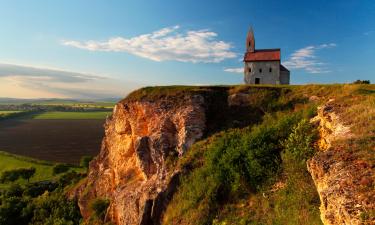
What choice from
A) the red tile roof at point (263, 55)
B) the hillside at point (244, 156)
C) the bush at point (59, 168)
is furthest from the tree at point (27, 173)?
the red tile roof at point (263, 55)

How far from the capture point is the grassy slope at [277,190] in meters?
9.89

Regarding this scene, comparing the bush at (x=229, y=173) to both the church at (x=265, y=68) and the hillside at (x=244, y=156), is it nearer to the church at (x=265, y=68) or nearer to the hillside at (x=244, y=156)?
the hillside at (x=244, y=156)

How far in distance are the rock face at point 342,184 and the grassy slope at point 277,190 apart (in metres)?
0.48

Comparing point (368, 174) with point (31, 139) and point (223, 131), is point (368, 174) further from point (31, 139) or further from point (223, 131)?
point (31, 139)

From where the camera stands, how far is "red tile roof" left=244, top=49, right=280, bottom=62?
38062mm

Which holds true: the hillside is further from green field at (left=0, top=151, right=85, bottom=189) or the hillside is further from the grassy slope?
green field at (left=0, top=151, right=85, bottom=189)

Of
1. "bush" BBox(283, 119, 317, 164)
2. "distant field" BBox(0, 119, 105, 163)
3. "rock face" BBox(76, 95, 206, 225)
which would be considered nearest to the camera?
"bush" BBox(283, 119, 317, 164)

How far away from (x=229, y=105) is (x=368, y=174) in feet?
49.3

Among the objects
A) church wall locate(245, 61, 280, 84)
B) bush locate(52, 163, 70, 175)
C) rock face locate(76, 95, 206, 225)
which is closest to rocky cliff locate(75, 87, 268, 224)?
rock face locate(76, 95, 206, 225)

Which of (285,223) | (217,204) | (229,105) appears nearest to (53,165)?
(229,105)

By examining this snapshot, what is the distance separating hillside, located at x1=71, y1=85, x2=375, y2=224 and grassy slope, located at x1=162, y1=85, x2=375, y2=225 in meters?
0.05

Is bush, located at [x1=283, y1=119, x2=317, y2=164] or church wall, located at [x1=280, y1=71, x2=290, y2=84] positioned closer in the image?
bush, located at [x1=283, y1=119, x2=317, y2=164]

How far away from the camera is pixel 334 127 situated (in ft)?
39.0

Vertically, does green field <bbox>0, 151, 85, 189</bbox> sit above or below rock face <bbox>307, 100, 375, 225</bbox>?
below
